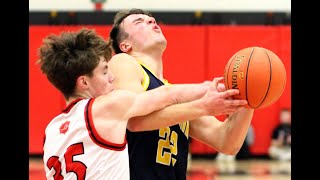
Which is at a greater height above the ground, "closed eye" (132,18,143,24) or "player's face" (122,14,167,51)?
"closed eye" (132,18,143,24)

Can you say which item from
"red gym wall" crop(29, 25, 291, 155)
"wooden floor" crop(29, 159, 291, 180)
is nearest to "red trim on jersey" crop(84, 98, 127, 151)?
"wooden floor" crop(29, 159, 291, 180)

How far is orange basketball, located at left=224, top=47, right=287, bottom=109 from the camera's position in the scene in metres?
2.54

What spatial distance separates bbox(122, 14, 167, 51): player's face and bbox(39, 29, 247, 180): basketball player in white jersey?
0.51 meters

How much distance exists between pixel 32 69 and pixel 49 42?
25.5ft

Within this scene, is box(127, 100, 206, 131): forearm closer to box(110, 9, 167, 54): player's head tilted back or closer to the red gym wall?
box(110, 9, 167, 54): player's head tilted back

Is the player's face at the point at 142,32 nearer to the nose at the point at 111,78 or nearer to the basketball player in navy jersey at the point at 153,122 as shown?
the basketball player in navy jersey at the point at 153,122

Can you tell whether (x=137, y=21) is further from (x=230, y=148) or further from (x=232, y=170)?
(x=232, y=170)

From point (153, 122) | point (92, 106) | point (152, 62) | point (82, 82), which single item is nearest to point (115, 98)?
point (92, 106)

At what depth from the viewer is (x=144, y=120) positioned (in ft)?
8.87
